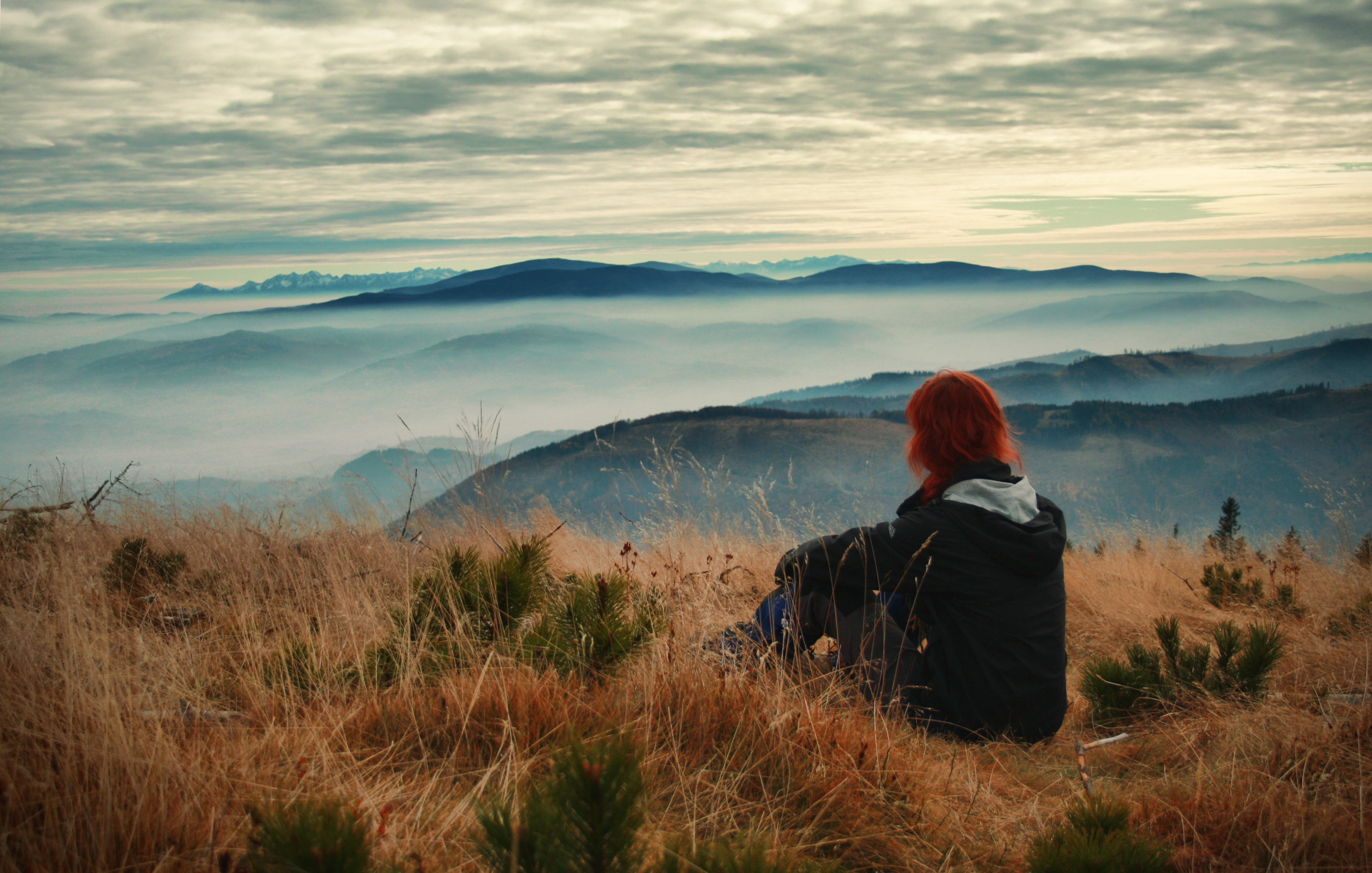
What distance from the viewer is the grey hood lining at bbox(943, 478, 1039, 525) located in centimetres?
255

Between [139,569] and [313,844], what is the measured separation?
3.96 metres

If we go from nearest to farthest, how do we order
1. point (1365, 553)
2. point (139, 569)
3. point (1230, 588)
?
point (139, 569)
point (1230, 588)
point (1365, 553)

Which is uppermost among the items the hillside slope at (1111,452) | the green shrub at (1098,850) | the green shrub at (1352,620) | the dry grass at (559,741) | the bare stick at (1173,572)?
the green shrub at (1098,850)

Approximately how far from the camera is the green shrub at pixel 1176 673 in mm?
2912

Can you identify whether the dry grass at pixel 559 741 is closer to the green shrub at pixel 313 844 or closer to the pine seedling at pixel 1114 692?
the pine seedling at pixel 1114 692

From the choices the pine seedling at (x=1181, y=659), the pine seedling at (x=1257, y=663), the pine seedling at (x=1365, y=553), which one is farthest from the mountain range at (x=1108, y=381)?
the pine seedling at (x=1257, y=663)

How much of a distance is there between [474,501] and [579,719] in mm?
3792

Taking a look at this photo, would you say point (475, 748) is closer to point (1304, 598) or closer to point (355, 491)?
point (355, 491)

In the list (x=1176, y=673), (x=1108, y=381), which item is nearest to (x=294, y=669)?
(x=1176, y=673)

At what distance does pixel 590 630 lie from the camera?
7.92 feet

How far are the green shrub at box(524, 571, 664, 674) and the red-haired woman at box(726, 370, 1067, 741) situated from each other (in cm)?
38

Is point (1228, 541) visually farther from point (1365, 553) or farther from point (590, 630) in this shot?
point (590, 630)

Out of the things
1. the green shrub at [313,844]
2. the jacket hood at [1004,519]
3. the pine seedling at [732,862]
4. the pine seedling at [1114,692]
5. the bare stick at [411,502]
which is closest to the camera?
the green shrub at [313,844]

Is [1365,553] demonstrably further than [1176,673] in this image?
Yes
